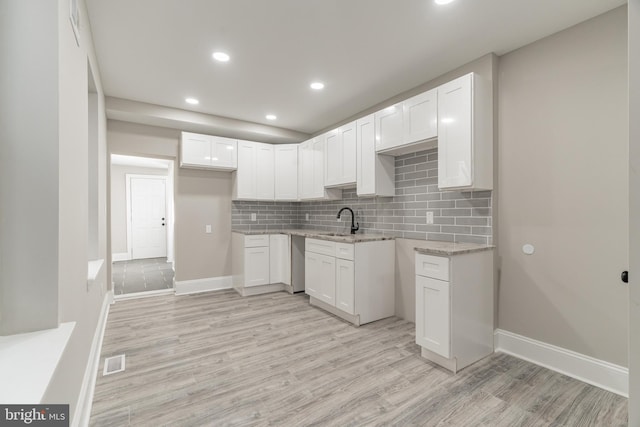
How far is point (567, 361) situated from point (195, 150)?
4.77 m

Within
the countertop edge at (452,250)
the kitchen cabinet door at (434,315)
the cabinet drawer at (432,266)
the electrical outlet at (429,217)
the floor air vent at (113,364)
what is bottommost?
the floor air vent at (113,364)

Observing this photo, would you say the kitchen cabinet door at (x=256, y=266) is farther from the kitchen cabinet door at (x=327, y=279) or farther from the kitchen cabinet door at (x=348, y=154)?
the kitchen cabinet door at (x=348, y=154)

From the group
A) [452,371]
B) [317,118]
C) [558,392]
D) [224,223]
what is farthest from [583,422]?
[224,223]

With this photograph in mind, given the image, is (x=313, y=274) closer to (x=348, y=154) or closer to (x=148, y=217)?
(x=348, y=154)

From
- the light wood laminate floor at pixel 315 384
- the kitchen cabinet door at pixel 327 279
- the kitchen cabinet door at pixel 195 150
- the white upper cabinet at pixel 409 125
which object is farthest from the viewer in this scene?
the kitchen cabinet door at pixel 195 150

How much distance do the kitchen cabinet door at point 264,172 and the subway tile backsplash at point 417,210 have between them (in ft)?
1.65

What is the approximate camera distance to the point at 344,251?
332 centimetres

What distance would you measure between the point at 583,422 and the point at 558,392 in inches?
11.7

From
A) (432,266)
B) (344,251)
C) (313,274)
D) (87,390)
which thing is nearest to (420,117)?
(432,266)

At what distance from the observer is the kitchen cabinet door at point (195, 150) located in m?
4.23

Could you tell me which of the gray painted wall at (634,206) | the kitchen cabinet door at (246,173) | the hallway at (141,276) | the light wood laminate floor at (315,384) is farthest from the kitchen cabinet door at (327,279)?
the hallway at (141,276)

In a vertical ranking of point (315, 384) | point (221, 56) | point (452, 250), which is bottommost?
point (315, 384)

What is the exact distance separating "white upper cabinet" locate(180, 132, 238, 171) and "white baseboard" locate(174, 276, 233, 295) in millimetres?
1789

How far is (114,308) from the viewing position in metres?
3.82
